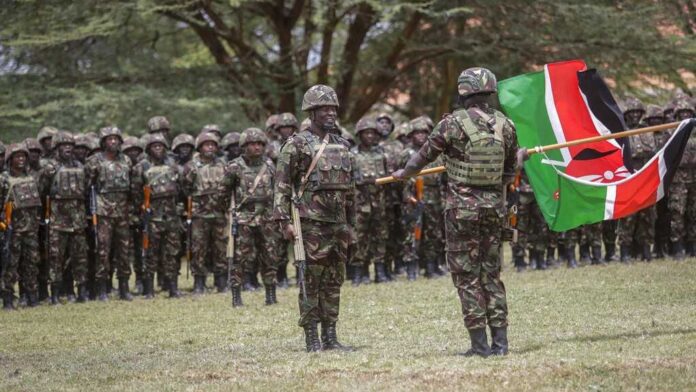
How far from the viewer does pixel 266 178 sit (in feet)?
49.6

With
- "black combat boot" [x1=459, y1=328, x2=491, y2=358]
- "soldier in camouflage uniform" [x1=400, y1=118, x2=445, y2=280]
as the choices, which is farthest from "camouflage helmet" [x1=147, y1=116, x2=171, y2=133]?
"black combat boot" [x1=459, y1=328, x2=491, y2=358]

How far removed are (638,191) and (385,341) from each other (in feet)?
9.67

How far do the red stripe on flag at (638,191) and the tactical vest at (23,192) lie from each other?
8750mm

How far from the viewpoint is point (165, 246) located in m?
16.8

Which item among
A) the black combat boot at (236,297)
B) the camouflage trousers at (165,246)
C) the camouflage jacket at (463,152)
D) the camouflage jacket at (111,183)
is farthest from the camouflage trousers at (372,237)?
the camouflage jacket at (463,152)

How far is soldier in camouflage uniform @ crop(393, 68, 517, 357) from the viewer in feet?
30.5

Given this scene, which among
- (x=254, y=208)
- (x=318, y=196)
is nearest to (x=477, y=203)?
(x=318, y=196)

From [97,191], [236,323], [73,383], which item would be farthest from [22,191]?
[73,383]

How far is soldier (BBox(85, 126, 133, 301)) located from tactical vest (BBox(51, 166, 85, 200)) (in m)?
0.29

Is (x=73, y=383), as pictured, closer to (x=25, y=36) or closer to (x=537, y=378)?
(x=537, y=378)

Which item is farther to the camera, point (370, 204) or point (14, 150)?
point (370, 204)

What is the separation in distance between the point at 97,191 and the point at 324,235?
23.6 ft

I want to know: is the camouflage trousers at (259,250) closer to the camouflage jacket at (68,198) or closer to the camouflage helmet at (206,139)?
the camouflage helmet at (206,139)

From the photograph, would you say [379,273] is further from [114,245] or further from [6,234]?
[6,234]
